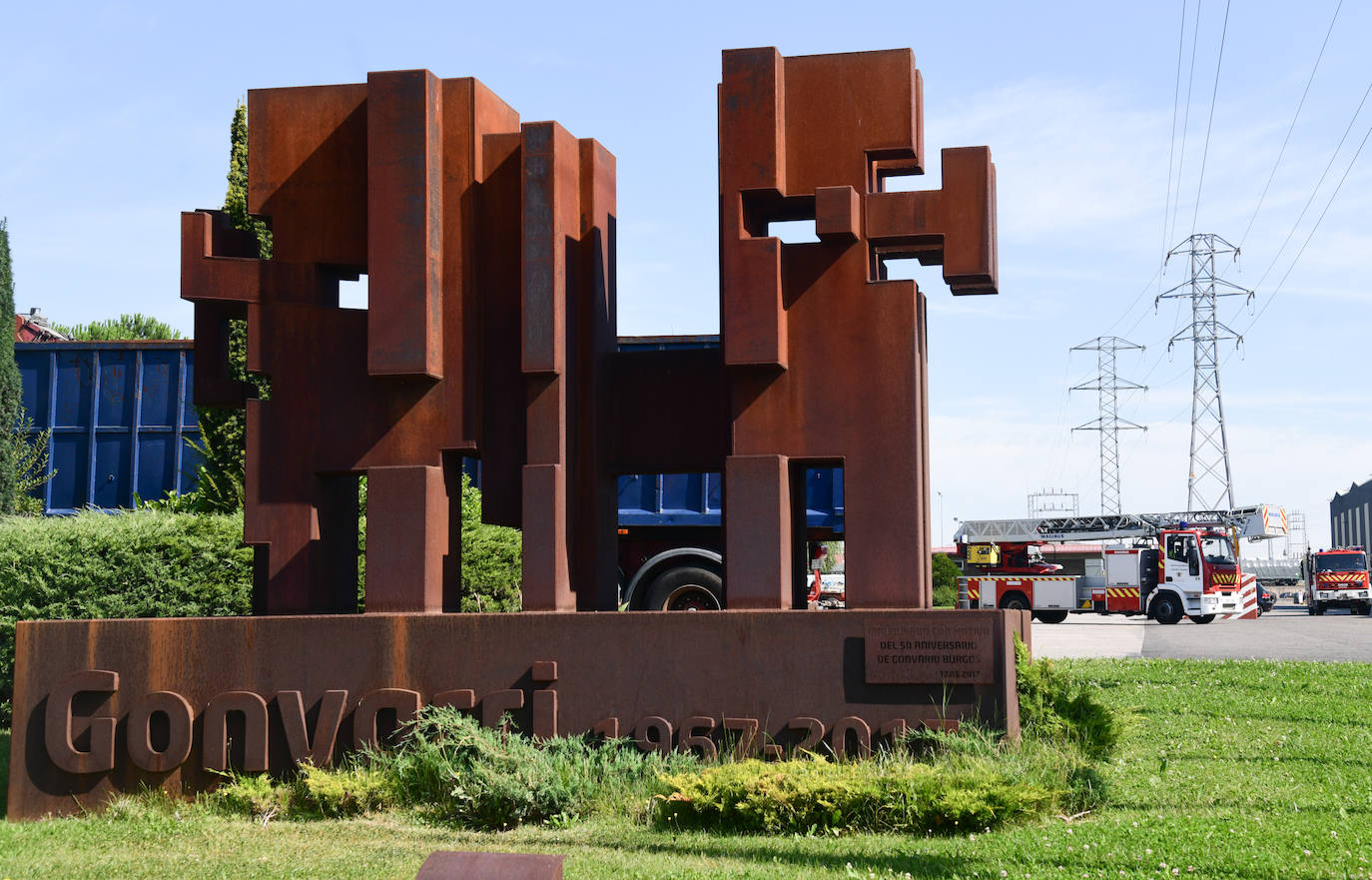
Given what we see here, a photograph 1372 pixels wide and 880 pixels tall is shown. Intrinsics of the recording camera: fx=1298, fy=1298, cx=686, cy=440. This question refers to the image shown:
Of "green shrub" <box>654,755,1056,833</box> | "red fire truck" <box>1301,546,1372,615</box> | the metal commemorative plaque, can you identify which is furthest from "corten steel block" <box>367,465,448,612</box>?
"red fire truck" <box>1301,546,1372,615</box>

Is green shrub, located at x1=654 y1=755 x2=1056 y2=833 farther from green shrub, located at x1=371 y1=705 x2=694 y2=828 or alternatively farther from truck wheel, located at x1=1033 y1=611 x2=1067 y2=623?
→ truck wheel, located at x1=1033 y1=611 x2=1067 y2=623

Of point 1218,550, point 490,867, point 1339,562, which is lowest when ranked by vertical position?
point 490,867

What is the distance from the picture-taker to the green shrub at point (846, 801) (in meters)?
7.72

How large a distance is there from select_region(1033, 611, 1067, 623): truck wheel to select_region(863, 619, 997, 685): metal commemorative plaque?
30.8 meters

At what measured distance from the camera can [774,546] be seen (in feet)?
30.6

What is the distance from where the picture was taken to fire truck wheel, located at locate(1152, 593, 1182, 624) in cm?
3591

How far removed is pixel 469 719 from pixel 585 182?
14.0 ft

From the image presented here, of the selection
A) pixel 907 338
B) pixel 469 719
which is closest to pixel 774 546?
pixel 907 338

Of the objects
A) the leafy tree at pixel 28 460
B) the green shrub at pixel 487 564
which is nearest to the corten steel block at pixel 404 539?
the green shrub at pixel 487 564

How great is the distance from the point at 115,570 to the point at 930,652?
350 inches

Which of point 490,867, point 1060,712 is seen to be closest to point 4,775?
point 490,867

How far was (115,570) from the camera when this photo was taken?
529 inches

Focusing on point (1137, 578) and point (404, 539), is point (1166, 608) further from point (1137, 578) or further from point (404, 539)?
point (404, 539)

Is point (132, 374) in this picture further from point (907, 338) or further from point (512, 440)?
point (907, 338)
